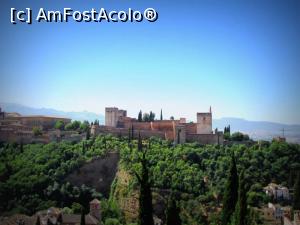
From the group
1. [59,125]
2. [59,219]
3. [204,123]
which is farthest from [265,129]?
[59,219]

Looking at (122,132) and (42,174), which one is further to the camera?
(122,132)

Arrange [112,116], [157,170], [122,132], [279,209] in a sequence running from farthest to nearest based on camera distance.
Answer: [112,116], [122,132], [157,170], [279,209]

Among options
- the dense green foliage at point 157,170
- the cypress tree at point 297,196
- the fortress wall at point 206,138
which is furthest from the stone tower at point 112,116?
the cypress tree at point 297,196

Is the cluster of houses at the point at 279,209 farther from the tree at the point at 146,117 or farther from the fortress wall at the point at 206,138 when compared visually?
the tree at the point at 146,117

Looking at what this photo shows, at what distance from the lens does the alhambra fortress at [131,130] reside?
123ft

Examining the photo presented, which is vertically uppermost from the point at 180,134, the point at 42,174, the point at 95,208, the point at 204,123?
the point at 204,123

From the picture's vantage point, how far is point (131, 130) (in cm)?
3859

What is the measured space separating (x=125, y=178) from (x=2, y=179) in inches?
275

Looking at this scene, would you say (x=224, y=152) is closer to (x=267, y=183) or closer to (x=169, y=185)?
(x=267, y=183)

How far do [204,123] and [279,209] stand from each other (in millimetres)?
14513

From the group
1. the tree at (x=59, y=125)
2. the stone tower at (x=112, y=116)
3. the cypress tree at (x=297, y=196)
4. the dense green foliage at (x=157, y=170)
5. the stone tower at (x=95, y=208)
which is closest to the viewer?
the cypress tree at (x=297, y=196)

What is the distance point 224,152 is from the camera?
3494 centimetres

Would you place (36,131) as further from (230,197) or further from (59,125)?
(230,197)

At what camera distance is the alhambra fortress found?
37.6m
